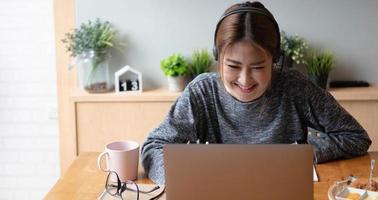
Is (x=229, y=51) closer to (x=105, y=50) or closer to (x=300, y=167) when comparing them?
(x=300, y=167)

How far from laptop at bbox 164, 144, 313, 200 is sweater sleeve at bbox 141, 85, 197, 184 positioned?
327mm

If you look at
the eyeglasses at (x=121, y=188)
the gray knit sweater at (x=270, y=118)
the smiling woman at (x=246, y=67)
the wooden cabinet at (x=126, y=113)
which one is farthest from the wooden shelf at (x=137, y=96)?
the eyeglasses at (x=121, y=188)

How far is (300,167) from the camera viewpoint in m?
0.94

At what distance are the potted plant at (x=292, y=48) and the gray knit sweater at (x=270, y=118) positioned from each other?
0.99 meters

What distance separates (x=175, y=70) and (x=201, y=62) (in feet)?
0.48

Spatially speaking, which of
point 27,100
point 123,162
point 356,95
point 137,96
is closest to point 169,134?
point 123,162

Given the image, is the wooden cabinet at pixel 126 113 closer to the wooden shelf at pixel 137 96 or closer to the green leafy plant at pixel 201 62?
the wooden shelf at pixel 137 96

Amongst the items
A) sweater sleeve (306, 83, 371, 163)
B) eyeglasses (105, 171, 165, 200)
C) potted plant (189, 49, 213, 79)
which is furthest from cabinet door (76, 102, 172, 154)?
eyeglasses (105, 171, 165, 200)

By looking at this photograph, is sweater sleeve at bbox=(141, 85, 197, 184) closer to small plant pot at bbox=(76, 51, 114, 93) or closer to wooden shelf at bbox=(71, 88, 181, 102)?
wooden shelf at bbox=(71, 88, 181, 102)

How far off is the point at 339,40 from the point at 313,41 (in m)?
0.13

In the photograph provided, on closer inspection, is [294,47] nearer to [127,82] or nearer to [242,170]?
[127,82]

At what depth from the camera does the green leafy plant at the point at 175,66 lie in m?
2.52

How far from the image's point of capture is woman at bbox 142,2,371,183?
4.49 feet

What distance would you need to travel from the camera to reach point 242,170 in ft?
3.14
